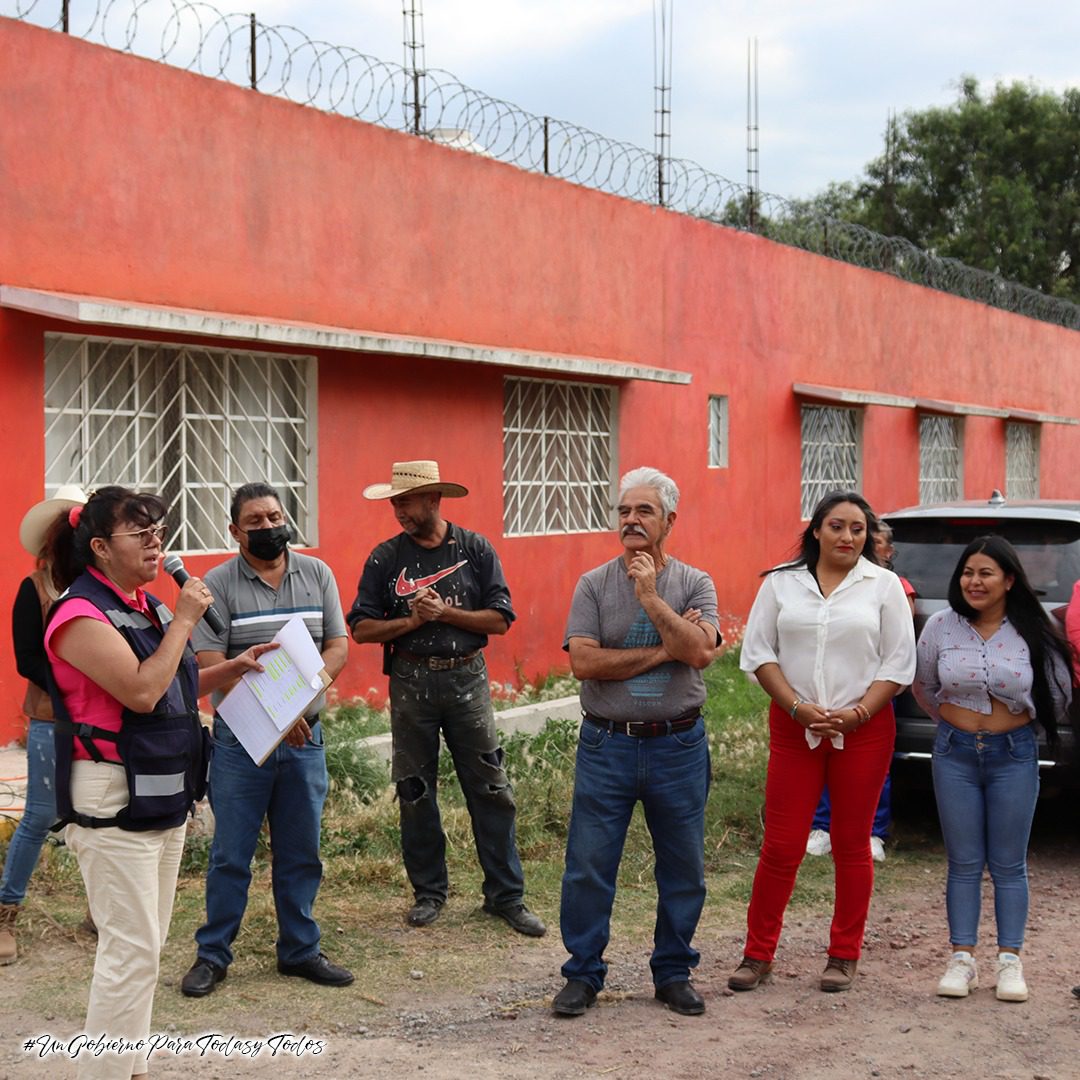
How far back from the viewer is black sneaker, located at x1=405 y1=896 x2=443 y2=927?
220 inches

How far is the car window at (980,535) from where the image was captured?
672 cm

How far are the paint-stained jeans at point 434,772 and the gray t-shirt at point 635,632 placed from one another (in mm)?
899

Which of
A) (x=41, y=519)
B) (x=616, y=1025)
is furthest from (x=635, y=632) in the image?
(x=41, y=519)

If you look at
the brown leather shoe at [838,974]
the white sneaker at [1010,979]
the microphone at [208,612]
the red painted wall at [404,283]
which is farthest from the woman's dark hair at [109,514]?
the red painted wall at [404,283]

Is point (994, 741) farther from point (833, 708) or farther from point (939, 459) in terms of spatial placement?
point (939, 459)

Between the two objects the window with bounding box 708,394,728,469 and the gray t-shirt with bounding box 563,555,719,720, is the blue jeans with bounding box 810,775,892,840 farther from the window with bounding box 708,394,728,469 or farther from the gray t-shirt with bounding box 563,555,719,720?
the window with bounding box 708,394,728,469

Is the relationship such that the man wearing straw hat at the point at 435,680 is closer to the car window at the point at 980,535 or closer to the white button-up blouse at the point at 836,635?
the white button-up blouse at the point at 836,635

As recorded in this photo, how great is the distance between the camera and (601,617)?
4.83 m

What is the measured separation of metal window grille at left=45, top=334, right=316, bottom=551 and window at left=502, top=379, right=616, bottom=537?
6.56ft

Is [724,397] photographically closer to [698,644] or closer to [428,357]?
[428,357]

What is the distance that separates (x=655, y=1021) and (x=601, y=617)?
51.4 inches

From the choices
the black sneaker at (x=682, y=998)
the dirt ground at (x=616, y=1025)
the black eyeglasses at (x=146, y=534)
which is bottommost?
the dirt ground at (x=616, y=1025)

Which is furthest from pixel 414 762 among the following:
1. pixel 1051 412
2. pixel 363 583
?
pixel 1051 412

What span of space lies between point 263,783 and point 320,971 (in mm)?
669
